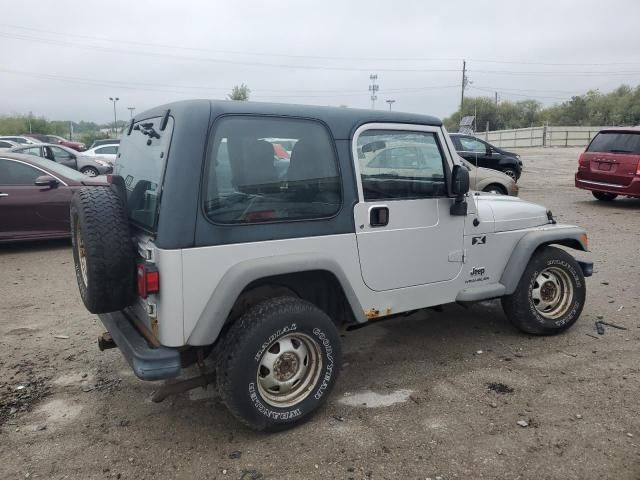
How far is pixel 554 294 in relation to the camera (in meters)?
4.54

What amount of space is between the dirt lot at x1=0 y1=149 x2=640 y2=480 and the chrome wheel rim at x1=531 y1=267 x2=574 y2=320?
0.24 meters

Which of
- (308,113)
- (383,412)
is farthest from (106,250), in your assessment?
(383,412)

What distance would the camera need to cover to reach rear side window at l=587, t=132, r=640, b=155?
11211 mm

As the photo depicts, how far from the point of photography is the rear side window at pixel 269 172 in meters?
2.90

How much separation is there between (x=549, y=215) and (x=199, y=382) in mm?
3317

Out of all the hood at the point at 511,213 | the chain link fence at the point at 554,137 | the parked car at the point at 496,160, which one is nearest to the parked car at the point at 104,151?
the parked car at the point at 496,160

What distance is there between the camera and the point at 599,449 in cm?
291

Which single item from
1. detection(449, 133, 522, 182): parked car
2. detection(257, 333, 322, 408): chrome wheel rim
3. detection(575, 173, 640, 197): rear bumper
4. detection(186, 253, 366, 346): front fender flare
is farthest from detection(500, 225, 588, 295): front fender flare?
detection(449, 133, 522, 182): parked car

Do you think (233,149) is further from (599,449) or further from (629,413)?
(629,413)

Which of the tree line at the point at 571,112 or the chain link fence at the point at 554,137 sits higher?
the tree line at the point at 571,112

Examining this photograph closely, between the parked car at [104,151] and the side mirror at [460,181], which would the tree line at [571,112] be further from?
the side mirror at [460,181]

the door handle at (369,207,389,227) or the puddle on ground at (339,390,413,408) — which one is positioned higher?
the door handle at (369,207,389,227)

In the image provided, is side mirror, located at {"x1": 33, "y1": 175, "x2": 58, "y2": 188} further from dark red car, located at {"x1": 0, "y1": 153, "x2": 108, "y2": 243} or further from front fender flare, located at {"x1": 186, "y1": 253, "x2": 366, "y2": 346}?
front fender flare, located at {"x1": 186, "y1": 253, "x2": 366, "y2": 346}

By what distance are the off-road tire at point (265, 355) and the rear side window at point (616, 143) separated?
10721 mm
